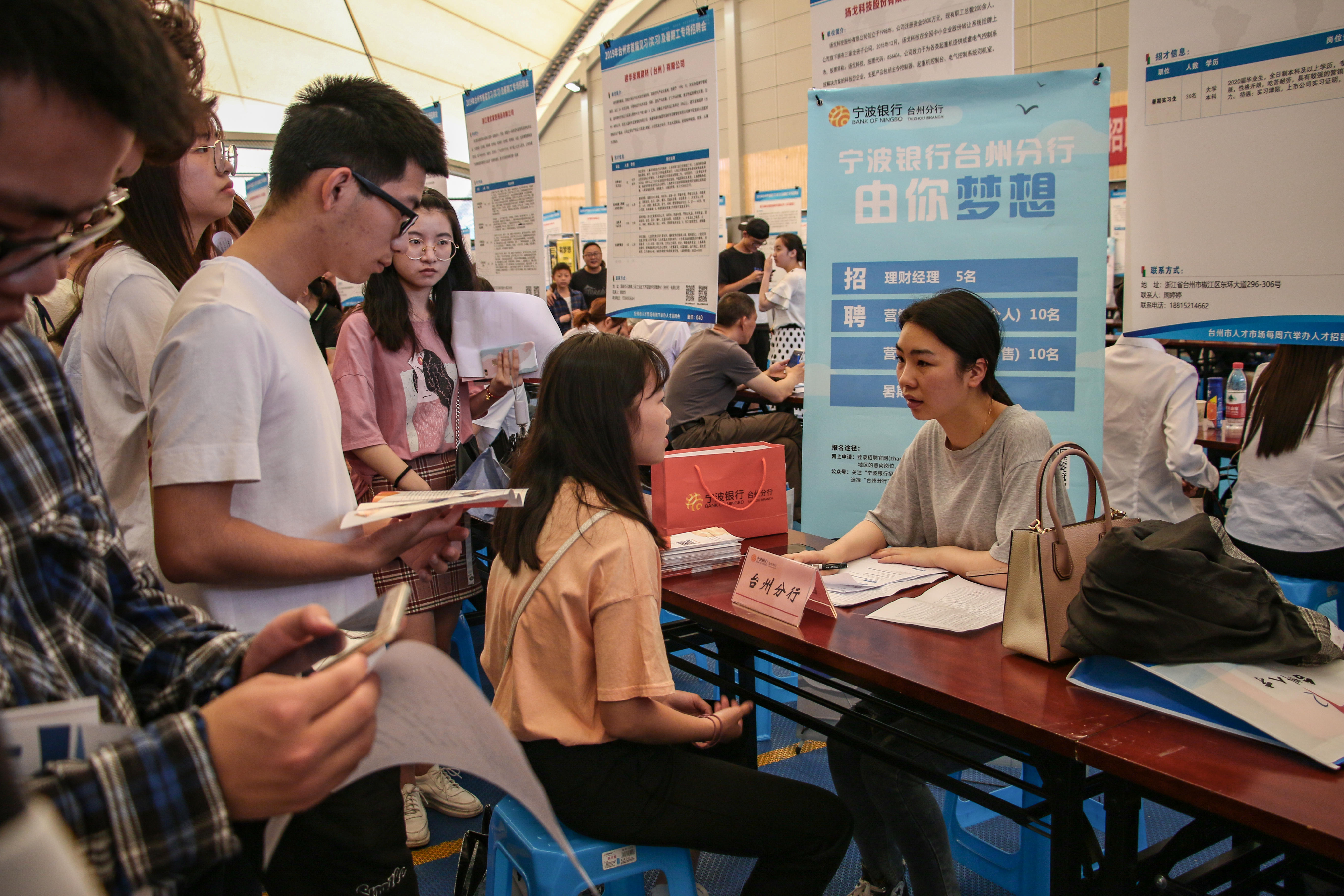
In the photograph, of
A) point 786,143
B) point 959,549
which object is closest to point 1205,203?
point 959,549

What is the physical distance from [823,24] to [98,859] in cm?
313

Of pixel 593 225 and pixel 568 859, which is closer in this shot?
pixel 568 859

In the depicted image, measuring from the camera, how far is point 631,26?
602 inches

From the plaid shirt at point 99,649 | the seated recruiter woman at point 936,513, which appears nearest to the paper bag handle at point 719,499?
the seated recruiter woman at point 936,513

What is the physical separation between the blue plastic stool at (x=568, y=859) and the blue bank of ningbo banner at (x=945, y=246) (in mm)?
1659

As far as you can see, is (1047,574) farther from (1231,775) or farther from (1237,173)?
(1237,173)

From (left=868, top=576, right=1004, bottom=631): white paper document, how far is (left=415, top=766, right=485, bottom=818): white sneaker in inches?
58.4

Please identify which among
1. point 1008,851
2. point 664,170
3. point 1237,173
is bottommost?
point 1008,851

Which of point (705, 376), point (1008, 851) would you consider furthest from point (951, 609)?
point (705, 376)

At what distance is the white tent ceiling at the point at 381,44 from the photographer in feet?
43.0

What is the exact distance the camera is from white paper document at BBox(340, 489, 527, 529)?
41.0 inches

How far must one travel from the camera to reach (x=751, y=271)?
7.53m

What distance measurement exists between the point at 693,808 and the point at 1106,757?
0.66 meters

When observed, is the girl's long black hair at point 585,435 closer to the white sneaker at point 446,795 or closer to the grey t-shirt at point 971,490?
the grey t-shirt at point 971,490
